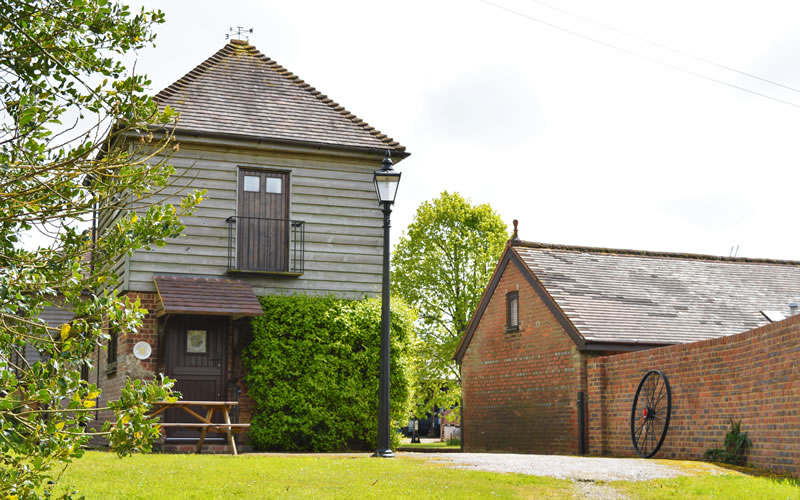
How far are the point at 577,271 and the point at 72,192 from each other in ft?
59.4

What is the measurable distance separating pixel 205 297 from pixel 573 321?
26.0ft

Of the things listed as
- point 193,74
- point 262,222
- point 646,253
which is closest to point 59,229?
point 262,222

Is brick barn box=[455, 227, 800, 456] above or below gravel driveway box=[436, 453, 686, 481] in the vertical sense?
above

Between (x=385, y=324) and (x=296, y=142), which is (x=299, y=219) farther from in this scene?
(x=385, y=324)

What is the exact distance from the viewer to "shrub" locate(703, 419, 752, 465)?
12.6 metres

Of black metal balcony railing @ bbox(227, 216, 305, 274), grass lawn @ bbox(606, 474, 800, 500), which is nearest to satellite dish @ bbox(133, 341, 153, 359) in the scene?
black metal balcony railing @ bbox(227, 216, 305, 274)

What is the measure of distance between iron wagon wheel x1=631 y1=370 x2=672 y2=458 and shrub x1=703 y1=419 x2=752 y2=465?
1.75 metres

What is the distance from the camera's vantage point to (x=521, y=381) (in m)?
21.4

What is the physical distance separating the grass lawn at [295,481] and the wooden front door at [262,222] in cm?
606

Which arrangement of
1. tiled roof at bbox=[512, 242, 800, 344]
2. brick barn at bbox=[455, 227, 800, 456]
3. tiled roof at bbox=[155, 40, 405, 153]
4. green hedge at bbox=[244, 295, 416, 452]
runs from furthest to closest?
tiled roof at bbox=[512, 242, 800, 344]
brick barn at bbox=[455, 227, 800, 456]
tiled roof at bbox=[155, 40, 405, 153]
green hedge at bbox=[244, 295, 416, 452]

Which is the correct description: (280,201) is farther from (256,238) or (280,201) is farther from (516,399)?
(516,399)

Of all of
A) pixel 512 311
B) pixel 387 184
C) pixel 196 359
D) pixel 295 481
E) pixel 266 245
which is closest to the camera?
pixel 295 481

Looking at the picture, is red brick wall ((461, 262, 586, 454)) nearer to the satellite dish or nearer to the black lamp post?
the black lamp post

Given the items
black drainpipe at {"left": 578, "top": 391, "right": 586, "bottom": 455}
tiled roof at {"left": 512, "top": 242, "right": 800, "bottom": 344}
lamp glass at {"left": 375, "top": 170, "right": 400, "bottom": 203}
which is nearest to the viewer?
lamp glass at {"left": 375, "top": 170, "right": 400, "bottom": 203}
